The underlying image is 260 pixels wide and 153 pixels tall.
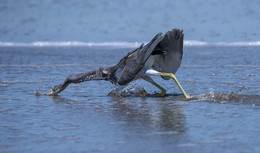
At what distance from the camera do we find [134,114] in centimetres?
803

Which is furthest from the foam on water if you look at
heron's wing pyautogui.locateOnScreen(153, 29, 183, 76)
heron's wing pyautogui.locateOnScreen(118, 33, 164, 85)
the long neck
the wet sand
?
heron's wing pyautogui.locateOnScreen(118, 33, 164, 85)

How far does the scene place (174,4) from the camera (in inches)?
1366

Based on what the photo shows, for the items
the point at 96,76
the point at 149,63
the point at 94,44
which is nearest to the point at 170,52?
the point at 149,63

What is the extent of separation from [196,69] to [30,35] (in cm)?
1569

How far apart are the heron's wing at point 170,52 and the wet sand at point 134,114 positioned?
58 centimetres

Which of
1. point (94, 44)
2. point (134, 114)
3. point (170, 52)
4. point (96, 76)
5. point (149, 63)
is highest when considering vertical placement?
point (94, 44)

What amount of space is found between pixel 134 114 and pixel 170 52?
2.13m

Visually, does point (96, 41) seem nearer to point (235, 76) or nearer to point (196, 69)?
point (196, 69)

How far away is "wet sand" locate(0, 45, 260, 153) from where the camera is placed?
611 cm

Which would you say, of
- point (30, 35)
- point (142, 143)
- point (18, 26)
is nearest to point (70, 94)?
point (142, 143)

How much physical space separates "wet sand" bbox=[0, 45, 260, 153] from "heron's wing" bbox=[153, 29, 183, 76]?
58 centimetres

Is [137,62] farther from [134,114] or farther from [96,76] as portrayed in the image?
[134,114]

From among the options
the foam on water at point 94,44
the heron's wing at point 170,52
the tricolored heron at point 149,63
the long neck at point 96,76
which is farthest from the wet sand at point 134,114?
the foam on water at point 94,44

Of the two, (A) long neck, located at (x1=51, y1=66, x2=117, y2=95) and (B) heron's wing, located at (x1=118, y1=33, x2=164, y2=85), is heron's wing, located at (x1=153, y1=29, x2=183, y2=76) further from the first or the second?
(A) long neck, located at (x1=51, y1=66, x2=117, y2=95)
